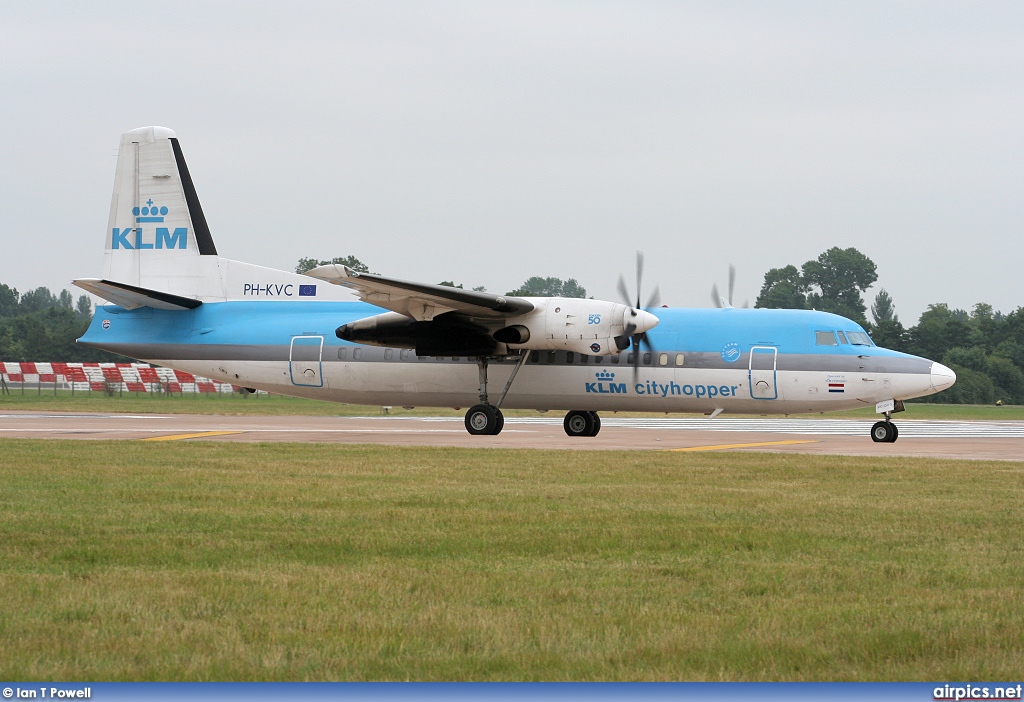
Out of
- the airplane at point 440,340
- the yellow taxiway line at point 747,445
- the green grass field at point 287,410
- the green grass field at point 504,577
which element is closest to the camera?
the green grass field at point 504,577

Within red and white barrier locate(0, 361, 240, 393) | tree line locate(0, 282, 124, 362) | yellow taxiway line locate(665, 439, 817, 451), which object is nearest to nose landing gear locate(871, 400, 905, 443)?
yellow taxiway line locate(665, 439, 817, 451)

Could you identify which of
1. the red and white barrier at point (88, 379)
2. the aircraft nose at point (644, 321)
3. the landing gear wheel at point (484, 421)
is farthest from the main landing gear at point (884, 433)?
the red and white barrier at point (88, 379)

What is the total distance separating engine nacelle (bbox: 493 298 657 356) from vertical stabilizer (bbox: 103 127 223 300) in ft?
28.7

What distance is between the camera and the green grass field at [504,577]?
6035mm

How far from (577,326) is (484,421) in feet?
10.8

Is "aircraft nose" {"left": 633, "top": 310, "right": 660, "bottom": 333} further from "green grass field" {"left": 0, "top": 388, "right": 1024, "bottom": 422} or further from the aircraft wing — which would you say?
"green grass field" {"left": 0, "top": 388, "right": 1024, "bottom": 422}

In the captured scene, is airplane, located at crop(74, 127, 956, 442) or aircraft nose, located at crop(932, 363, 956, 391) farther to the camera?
airplane, located at crop(74, 127, 956, 442)

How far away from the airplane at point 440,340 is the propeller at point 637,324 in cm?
3

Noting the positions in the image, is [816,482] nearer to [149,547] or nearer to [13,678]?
[149,547]

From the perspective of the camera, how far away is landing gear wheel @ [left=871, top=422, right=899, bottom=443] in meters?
24.5

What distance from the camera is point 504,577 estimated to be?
814 centimetres

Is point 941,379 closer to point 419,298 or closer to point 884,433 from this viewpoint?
point 884,433

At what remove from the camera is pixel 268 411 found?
41531 millimetres

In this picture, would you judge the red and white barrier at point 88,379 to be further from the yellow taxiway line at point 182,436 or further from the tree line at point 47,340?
the yellow taxiway line at point 182,436
